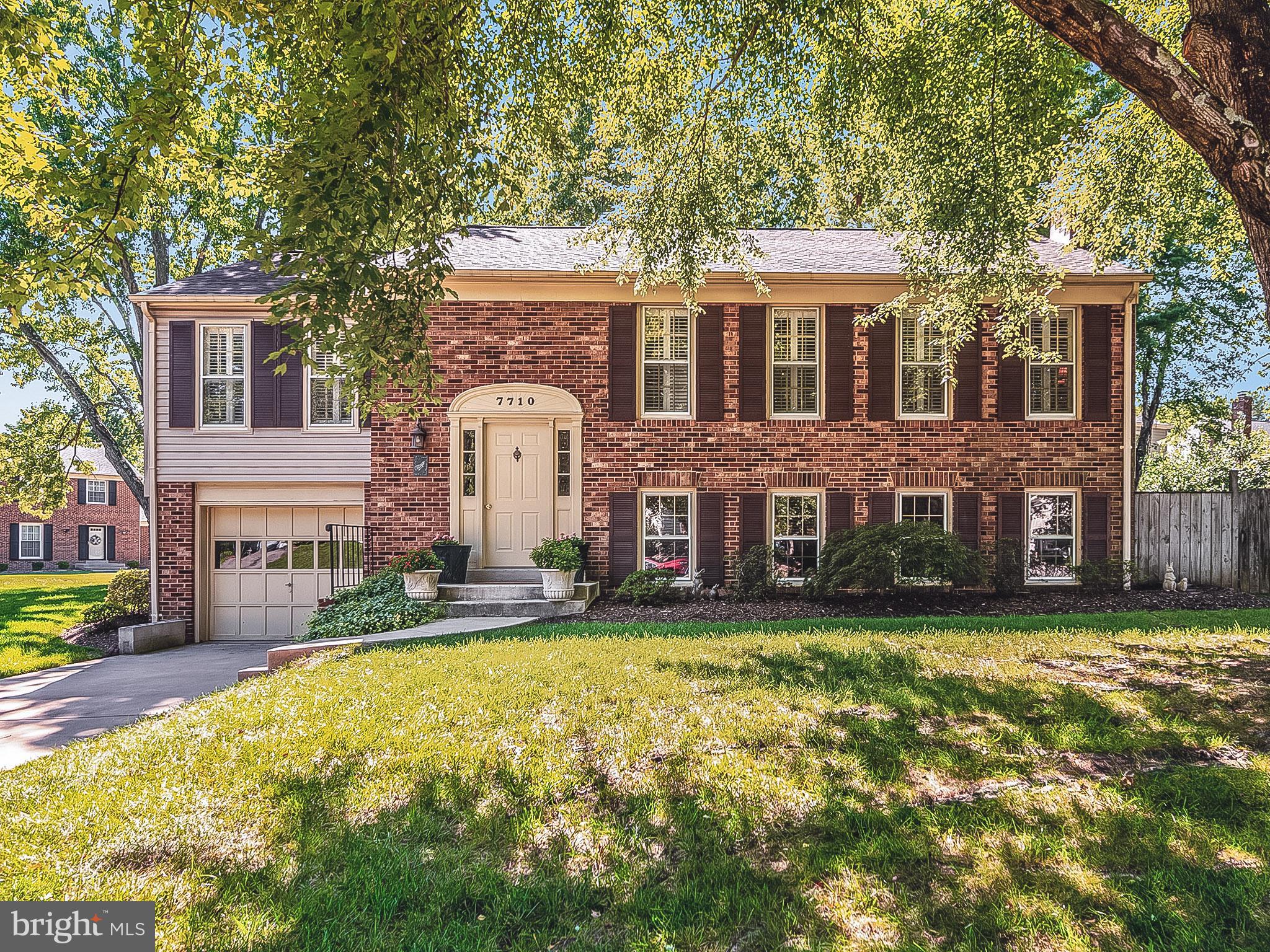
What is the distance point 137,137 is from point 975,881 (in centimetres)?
610

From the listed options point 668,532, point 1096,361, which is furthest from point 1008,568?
point 668,532

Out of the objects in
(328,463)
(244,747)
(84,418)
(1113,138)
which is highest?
(1113,138)

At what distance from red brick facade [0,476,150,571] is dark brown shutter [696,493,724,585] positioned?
29413mm

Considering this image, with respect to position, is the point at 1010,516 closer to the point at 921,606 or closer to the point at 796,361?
the point at 921,606

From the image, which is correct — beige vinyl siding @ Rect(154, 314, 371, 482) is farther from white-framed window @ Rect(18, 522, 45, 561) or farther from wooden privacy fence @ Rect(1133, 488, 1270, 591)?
white-framed window @ Rect(18, 522, 45, 561)

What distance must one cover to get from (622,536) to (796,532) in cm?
299

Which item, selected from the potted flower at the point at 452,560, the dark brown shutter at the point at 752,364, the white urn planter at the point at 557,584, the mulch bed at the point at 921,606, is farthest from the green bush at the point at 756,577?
the potted flower at the point at 452,560

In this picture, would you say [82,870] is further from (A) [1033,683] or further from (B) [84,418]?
(B) [84,418]

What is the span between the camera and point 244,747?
381 cm

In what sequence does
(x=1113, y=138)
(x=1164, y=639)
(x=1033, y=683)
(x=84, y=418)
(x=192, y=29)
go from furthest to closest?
(x=84, y=418) < (x=1113, y=138) < (x=1164, y=639) < (x=192, y=29) < (x=1033, y=683)

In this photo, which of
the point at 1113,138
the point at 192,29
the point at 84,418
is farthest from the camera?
the point at 84,418

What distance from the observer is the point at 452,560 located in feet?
32.3

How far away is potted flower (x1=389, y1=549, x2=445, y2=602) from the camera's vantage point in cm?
929

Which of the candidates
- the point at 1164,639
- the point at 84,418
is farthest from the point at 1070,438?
the point at 84,418
